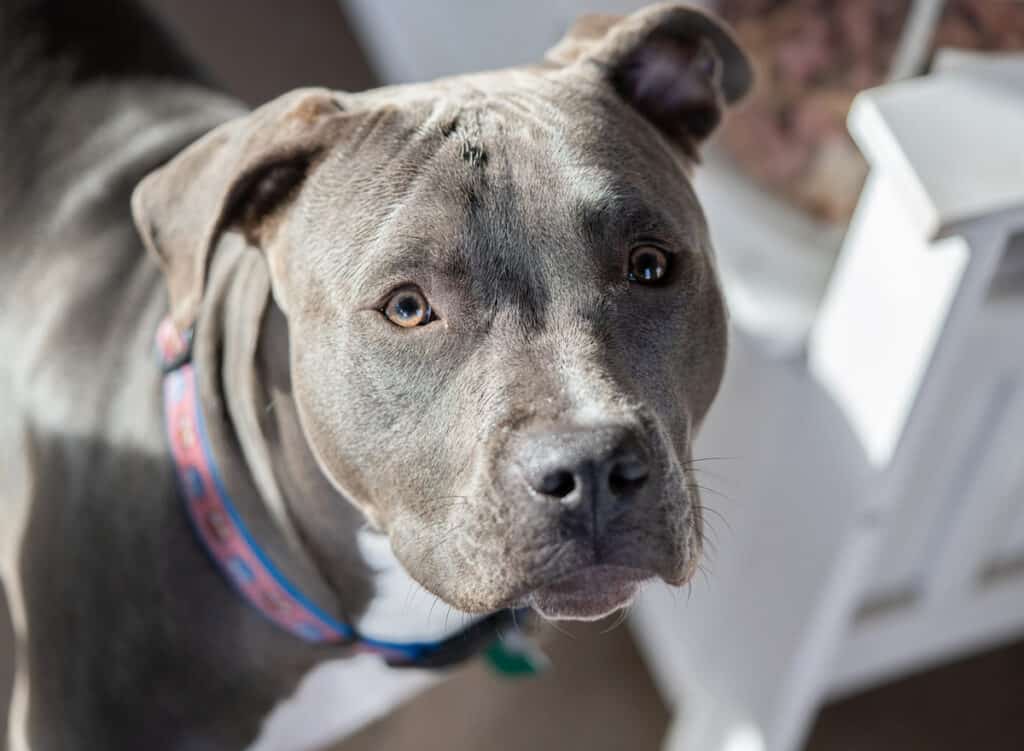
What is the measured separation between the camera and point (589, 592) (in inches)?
42.0

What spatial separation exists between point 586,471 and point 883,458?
0.62m

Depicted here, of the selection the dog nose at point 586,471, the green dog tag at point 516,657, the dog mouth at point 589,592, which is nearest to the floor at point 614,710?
the green dog tag at point 516,657

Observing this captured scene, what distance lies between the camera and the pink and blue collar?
1296 mm

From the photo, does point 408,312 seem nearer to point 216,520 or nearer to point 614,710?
point 216,520

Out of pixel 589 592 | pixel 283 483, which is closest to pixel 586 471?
pixel 589 592

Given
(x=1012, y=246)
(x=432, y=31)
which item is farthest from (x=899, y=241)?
(x=432, y=31)

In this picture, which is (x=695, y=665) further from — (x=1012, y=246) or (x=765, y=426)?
(x=1012, y=246)

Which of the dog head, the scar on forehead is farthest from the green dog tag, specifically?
the scar on forehead

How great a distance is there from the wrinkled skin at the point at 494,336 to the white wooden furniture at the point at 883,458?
348 mm

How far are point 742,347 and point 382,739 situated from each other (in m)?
0.91

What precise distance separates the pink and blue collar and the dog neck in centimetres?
1

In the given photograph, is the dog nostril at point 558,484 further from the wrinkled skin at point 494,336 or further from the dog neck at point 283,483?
the dog neck at point 283,483

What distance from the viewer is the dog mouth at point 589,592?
1.05 metres

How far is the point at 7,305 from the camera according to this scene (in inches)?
61.3
